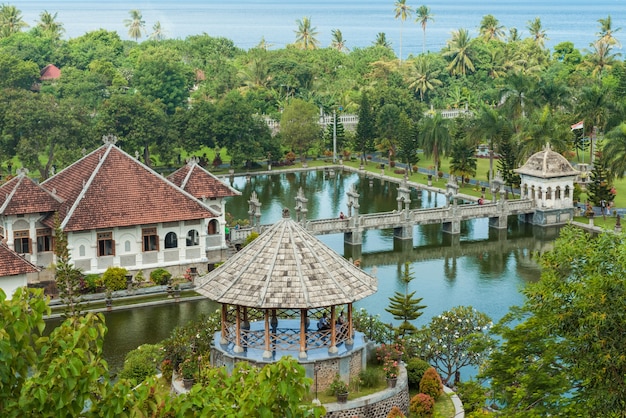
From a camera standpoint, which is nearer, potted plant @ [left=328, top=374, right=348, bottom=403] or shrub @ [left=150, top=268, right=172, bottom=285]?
potted plant @ [left=328, top=374, right=348, bottom=403]

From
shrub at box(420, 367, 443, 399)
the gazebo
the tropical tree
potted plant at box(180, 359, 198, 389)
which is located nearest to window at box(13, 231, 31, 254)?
the gazebo

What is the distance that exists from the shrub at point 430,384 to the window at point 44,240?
24.0m

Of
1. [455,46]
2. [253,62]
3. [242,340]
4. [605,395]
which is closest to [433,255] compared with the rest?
[242,340]

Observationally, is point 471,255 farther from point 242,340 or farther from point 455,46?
point 455,46

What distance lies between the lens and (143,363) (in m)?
37.5

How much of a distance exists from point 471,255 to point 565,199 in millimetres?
11002

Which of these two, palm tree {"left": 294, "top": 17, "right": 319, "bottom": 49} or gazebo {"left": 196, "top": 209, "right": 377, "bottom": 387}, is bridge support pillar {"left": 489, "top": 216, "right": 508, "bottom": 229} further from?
palm tree {"left": 294, "top": 17, "right": 319, "bottom": 49}

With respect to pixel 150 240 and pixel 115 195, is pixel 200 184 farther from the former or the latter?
pixel 115 195

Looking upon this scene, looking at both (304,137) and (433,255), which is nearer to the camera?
(433,255)

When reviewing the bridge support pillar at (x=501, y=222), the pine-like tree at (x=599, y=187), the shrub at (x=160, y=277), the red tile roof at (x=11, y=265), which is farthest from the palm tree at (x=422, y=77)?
the red tile roof at (x=11, y=265)

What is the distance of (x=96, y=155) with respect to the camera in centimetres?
5581

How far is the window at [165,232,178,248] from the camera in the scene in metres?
55.2

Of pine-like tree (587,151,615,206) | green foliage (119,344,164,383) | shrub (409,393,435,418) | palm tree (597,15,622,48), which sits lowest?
shrub (409,393,435,418)

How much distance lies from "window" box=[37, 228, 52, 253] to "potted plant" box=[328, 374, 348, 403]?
2387 centimetres
